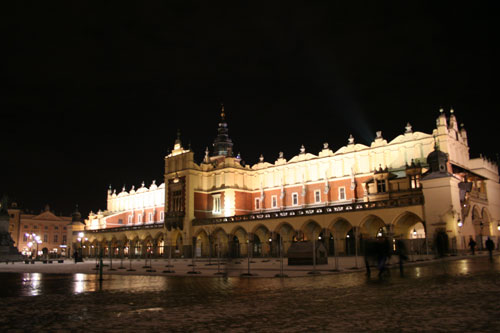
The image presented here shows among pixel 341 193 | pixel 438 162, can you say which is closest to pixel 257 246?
pixel 341 193

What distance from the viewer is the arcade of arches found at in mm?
40031

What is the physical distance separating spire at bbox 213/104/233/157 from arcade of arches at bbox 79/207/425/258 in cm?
2030

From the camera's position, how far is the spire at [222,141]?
255ft

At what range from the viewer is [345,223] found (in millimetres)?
45750

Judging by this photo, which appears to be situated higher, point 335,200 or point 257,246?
point 335,200

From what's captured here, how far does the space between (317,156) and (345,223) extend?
47.4 ft

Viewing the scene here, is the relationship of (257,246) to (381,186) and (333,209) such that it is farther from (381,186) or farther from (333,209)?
(381,186)

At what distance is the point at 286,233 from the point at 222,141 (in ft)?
106

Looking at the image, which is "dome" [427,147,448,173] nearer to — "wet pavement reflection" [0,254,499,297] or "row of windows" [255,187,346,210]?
"row of windows" [255,187,346,210]

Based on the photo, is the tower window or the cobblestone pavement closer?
the cobblestone pavement

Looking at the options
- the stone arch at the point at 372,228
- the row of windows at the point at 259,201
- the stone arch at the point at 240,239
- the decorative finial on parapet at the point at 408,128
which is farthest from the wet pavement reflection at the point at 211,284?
the row of windows at the point at 259,201

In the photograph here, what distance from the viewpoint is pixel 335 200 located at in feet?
181

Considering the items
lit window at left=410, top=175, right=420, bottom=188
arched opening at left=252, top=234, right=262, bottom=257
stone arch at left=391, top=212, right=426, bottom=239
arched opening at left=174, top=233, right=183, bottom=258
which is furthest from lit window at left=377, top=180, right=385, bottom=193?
arched opening at left=174, top=233, right=183, bottom=258

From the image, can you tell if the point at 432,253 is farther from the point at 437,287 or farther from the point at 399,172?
the point at 437,287
